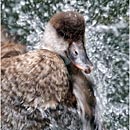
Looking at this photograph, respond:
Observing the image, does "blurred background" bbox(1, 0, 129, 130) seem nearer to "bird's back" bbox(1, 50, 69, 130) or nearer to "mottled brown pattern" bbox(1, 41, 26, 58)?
"mottled brown pattern" bbox(1, 41, 26, 58)

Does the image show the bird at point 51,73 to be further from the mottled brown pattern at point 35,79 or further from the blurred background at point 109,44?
the blurred background at point 109,44

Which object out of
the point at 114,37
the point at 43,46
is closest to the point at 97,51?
the point at 114,37

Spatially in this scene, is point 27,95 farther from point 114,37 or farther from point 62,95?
point 114,37

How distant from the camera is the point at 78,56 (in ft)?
12.0

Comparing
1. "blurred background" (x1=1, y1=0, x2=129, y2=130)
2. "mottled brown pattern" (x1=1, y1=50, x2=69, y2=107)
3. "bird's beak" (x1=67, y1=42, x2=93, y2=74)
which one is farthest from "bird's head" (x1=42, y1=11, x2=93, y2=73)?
"blurred background" (x1=1, y1=0, x2=129, y2=130)

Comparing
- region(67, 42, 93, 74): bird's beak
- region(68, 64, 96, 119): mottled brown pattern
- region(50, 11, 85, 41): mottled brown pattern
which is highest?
region(50, 11, 85, 41): mottled brown pattern

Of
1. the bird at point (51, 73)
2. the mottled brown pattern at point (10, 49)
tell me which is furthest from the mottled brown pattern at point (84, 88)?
the mottled brown pattern at point (10, 49)

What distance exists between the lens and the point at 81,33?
3646mm

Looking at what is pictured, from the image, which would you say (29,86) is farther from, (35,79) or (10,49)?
(10,49)

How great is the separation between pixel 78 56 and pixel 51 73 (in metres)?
0.26

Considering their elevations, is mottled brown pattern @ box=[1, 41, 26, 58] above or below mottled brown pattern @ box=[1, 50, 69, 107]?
above

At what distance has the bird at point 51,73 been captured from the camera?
3.40 meters

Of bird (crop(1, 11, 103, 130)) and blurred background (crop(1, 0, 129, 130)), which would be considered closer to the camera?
bird (crop(1, 11, 103, 130))

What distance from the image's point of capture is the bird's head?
3.61 m
